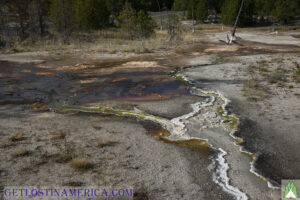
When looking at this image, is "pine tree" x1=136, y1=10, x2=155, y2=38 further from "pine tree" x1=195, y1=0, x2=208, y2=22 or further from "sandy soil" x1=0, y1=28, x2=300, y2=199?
"pine tree" x1=195, y1=0, x2=208, y2=22

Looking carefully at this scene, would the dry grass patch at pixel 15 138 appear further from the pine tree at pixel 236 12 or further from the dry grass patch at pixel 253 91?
the pine tree at pixel 236 12

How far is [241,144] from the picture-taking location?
521 cm

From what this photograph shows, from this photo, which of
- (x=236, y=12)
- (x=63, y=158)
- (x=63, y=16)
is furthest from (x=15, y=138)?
(x=236, y=12)

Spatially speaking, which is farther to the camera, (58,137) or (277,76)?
(277,76)

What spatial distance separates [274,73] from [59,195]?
399 inches

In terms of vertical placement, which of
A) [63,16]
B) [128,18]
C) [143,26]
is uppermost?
[63,16]

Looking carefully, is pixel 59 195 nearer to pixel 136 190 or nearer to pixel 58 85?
pixel 136 190

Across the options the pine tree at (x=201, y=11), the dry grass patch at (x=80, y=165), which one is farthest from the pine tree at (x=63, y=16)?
the dry grass patch at (x=80, y=165)

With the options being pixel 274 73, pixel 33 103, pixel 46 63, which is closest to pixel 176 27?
pixel 46 63

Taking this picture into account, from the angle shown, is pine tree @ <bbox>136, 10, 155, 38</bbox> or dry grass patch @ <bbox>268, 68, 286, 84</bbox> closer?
dry grass patch @ <bbox>268, 68, 286, 84</bbox>

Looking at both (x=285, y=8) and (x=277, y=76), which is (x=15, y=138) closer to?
(x=277, y=76)

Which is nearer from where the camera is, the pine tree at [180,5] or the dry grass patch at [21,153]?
the dry grass patch at [21,153]

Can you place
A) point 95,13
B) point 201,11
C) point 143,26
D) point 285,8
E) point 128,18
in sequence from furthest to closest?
point 201,11
point 285,8
point 95,13
point 143,26
point 128,18

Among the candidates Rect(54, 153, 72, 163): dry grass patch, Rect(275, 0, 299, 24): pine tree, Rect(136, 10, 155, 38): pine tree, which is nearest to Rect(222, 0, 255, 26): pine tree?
Rect(275, 0, 299, 24): pine tree
